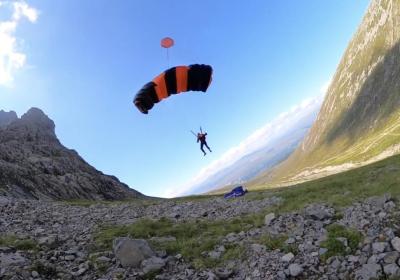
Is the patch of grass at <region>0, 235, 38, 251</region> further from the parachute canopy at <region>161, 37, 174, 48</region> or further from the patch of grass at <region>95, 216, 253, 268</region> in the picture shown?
the parachute canopy at <region>161, 37, 174, 48</region>

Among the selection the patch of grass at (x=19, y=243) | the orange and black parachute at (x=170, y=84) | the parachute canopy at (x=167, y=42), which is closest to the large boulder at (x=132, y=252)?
the patch of grass at (x=19, y=243)

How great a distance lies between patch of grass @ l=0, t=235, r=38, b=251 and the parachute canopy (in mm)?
14848

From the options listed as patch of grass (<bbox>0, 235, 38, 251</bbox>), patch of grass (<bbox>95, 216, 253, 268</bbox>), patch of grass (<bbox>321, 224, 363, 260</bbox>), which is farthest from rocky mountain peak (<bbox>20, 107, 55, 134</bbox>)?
patch of grass (<bbox>321, 224, 363, 260</bbox>)

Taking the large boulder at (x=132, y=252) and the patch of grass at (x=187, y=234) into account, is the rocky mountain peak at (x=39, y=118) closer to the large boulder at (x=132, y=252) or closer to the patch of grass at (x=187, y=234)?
the patch of grass at (x=187, y=234)

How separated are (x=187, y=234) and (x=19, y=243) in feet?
25.8

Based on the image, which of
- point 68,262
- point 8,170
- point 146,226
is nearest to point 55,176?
point 8,170

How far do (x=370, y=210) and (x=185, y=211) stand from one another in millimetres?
14887

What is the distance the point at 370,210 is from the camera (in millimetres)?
17250

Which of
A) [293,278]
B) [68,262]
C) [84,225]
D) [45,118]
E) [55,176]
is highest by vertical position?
[45,118]

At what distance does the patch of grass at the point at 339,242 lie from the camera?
45.5 feet

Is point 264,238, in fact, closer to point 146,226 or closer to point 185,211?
point 146,226

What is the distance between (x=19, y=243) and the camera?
18.6 meters

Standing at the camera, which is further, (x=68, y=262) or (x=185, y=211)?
(x=185, y=211)

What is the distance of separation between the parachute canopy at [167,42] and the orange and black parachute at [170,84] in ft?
5.31
